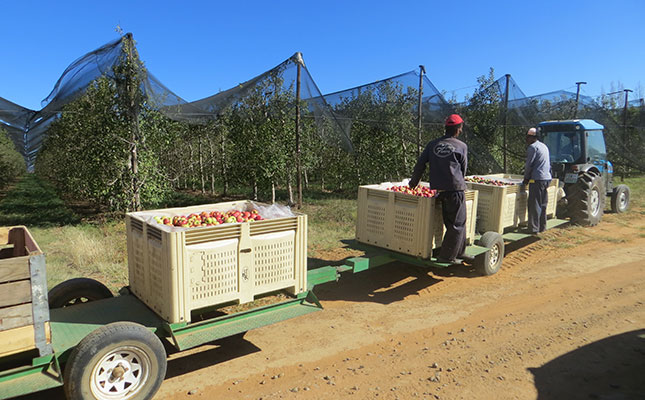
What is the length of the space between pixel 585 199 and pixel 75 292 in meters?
10.1

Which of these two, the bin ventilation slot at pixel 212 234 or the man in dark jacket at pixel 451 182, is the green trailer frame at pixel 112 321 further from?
the man in dark jacket at pixel 451 182

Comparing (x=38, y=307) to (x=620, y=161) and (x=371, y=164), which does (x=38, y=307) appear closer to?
(x=371, y=164)

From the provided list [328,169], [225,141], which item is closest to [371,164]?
[328,169]

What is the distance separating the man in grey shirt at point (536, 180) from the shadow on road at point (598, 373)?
317cm

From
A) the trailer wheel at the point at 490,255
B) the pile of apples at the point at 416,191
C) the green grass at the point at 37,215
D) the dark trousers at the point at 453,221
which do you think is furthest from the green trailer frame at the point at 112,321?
the green grass at the point at 37,215

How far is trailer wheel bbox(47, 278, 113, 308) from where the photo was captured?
14.1 feet

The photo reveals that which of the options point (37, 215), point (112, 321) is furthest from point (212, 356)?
point (37, 215)

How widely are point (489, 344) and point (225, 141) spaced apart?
1684cm

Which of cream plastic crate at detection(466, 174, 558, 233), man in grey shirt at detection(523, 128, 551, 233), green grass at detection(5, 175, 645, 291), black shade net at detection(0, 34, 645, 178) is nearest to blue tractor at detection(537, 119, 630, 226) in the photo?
green grass at detection(5, 175, 645, 291)

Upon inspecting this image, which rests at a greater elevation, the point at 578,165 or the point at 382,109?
the point at 382,109

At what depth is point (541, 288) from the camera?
6238mm

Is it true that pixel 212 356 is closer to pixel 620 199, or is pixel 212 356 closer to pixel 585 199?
pixel 585 199

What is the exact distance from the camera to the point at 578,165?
388 inches

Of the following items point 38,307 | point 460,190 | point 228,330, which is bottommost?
point 228,330
